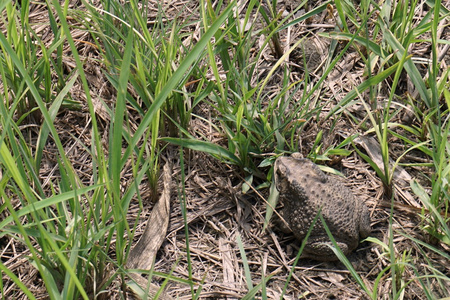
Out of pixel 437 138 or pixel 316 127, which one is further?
pixel 316 127

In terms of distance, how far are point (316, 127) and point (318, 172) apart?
0.38m

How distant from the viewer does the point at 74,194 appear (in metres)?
2.29

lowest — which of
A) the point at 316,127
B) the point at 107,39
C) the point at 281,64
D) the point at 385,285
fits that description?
the point at 385,285

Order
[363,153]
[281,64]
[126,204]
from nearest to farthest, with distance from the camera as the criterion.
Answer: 1. [126,204]
2. [363,153]
3. [281,64]

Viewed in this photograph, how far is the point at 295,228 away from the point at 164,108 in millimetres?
1023

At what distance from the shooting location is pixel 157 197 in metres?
3.22

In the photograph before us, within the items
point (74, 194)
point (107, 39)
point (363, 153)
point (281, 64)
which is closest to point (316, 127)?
point (363, 153)

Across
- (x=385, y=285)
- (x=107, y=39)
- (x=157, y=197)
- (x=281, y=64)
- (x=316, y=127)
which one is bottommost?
(x=385, y=285)

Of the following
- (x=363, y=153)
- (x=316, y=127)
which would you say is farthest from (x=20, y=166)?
(x=363, y=153)

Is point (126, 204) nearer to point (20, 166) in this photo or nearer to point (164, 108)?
point (20, 166)

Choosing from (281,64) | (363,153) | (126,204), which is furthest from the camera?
(281,64)

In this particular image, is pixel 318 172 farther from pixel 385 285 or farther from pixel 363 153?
pixel 385 285

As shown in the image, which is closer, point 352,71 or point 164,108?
point 164,108

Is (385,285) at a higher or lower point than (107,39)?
lower
